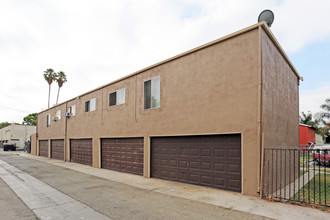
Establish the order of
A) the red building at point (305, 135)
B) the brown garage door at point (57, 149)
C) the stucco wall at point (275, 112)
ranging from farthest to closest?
the red building at point (305, 135)
the brown garage door at point (57, 149)
the stucco wall at point (275, 112)

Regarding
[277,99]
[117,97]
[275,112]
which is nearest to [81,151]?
[117,97]

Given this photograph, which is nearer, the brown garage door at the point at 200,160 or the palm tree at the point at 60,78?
the brown garage door at the point at 200,160

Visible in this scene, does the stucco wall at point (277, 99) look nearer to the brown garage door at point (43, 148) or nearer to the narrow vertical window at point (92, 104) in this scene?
the narrow vertical window at point (92, 104)

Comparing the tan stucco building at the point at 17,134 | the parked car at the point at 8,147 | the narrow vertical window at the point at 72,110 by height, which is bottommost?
the parked car at the point at 8,147

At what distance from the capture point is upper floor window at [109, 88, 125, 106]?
45.7ft

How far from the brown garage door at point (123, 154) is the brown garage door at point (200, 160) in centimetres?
125

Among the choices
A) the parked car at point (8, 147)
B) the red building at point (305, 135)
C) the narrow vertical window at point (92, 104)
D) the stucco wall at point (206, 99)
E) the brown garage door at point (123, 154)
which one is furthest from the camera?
the parked car at point (8, 147)

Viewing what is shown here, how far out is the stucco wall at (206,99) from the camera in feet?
25.0

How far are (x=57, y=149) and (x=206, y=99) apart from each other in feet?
66.8

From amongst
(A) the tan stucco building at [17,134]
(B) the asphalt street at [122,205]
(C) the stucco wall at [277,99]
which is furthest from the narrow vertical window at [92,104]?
(A) the tan stucco building at [17,134]

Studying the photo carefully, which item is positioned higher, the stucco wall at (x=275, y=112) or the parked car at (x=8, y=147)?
the stucco wall at (x=275, y=112)

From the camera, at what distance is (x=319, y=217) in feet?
17.8

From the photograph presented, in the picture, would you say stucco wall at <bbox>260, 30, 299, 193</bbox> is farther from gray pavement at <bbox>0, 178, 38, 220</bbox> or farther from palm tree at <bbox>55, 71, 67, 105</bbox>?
palm tree at <bbox>55, 71, 67, 105</bbox>

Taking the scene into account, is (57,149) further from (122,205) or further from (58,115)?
(122,205)
